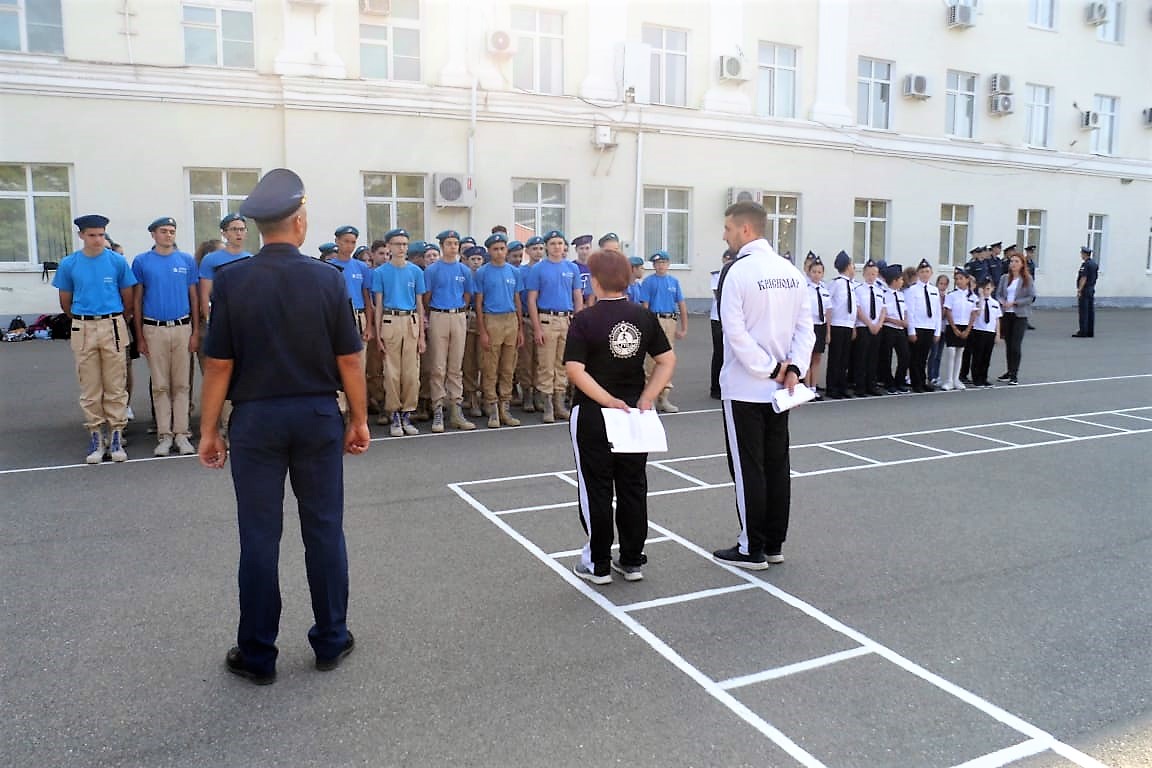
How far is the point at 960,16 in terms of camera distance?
27234 mm

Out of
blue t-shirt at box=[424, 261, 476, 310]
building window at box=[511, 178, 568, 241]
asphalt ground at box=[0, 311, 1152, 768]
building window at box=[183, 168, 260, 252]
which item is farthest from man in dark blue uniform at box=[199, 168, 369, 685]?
building window at box=[511, 178, 568, 241]

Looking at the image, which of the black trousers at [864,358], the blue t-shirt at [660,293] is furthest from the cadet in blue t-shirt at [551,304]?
the black trousers at [864,358]

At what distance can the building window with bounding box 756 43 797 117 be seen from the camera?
2461 centimetres

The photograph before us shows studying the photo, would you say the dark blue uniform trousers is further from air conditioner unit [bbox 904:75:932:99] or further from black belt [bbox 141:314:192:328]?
air conditioner unit [bbox 904:75:932:99]

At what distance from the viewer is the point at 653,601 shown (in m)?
4.85

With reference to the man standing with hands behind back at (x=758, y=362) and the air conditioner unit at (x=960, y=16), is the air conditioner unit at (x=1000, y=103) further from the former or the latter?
the man standing with hands behind back at (x=758, y=362)

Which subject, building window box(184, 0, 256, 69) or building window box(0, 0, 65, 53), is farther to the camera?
building window box(184, 0, 256, 69)

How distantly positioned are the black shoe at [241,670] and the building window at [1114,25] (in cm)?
3700

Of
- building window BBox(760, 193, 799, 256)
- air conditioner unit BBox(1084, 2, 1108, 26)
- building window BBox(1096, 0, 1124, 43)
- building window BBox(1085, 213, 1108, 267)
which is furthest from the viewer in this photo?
building window BBox(1085, 213, 1108, 267)

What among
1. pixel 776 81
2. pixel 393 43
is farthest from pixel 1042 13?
pixel 393 43

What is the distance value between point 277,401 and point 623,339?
78.3 inches

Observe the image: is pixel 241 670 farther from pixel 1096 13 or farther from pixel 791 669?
pixel 1096 13

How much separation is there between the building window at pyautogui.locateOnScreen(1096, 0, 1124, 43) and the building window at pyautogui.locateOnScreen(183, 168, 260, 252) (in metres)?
30.6

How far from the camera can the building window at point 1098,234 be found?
107 ft
